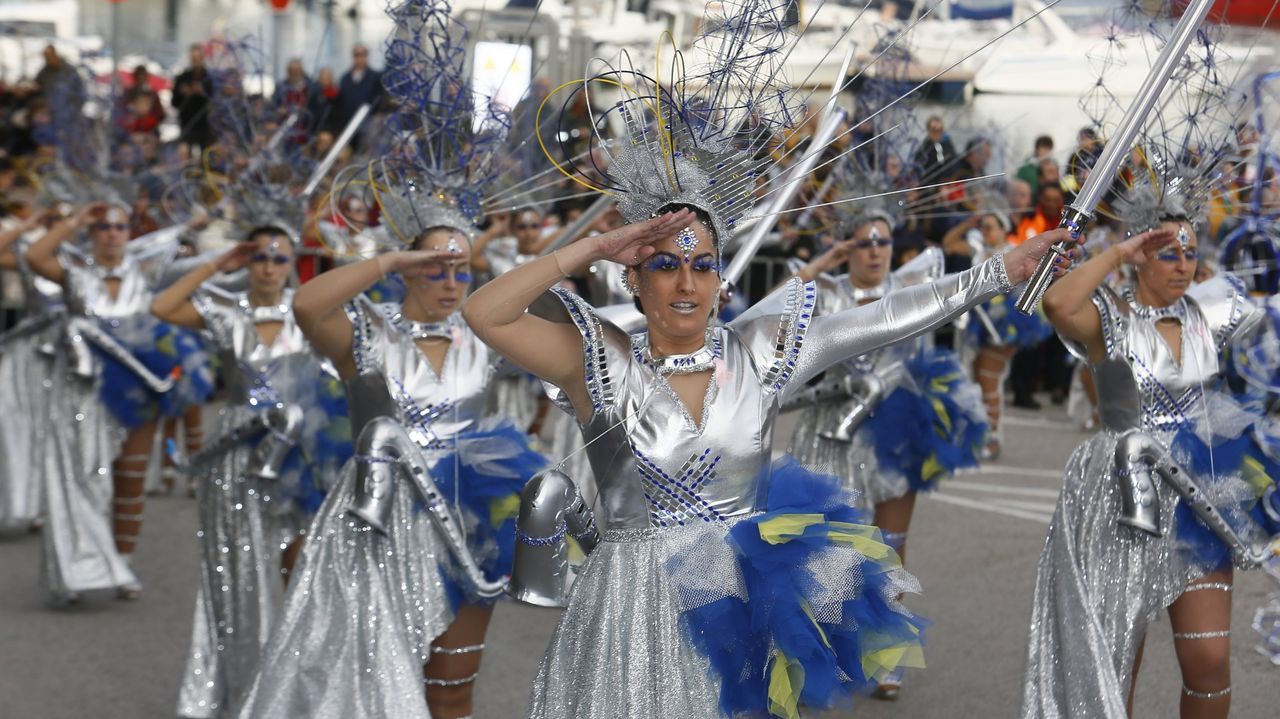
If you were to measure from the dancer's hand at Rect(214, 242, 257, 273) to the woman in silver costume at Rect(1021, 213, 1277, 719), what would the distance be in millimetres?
3064

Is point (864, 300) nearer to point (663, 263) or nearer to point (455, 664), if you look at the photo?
point (455, 664)

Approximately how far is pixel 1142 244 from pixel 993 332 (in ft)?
21.5

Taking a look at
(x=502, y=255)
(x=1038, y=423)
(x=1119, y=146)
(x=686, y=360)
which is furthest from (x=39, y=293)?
(x=1038, y=423)

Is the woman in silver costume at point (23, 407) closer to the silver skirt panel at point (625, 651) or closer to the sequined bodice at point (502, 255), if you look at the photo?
the sequined bodice at point (502, 255)

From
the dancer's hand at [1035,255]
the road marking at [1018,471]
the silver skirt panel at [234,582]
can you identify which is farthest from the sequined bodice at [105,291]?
the dancer's hand at [1035,255]

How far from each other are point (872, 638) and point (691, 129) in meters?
1.16

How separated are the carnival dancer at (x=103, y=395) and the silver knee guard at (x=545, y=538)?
175 inches

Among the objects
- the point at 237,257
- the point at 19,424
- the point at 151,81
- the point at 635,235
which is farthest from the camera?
the point at 151,81

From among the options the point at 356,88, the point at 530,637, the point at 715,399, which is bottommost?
the point at 530,637

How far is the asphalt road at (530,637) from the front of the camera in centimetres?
605

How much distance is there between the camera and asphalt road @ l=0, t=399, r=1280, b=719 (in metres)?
6.05

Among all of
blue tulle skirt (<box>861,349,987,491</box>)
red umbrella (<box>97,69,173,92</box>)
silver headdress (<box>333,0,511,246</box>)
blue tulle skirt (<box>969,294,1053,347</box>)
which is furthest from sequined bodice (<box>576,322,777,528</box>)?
red umbrella (<box>97,69,173,92</box>)

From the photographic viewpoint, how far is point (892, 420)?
259 inches

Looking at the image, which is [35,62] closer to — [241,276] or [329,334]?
[241,276]
